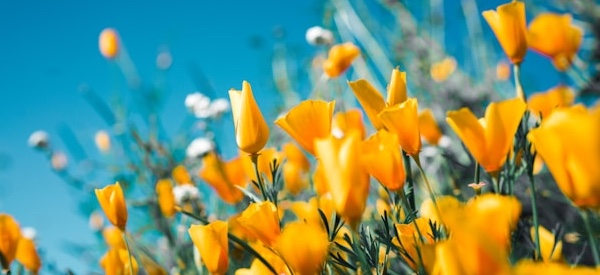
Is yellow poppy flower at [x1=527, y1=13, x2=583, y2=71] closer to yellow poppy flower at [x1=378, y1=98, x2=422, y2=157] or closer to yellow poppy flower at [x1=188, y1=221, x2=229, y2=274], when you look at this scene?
yellow poppy flower at [x1=378, y1=98, x2=422, y2=157]

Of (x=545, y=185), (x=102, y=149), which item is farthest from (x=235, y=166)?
(x=102, y=149)

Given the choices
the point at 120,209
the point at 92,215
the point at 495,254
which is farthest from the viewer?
the point at 92,215

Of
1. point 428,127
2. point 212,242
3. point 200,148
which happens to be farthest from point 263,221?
point 200,148

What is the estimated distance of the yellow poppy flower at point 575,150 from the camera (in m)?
0.44

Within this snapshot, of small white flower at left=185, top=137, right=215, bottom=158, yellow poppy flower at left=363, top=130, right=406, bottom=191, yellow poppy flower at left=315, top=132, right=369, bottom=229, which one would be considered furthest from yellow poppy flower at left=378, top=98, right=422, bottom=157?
small white flower at left=185, top=137, right=215, bottom=158

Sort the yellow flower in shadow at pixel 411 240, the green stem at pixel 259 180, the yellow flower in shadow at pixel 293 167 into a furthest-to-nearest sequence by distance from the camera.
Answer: the yellow flower in shadow at pixel 293 167 → the green stem at pixel 259 180 → the yellow flower in shadow at pixel 411 240

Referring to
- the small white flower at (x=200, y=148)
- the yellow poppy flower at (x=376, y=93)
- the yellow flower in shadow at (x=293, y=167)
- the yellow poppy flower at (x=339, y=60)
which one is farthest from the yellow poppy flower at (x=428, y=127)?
the small white flower at (x=200, y=148)

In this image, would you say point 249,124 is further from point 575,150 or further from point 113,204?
point 575,150

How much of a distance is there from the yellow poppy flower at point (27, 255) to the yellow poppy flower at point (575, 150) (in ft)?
2.93

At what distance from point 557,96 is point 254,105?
0.82 m

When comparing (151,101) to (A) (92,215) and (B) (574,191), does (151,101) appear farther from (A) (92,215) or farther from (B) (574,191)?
(B) (574,191)

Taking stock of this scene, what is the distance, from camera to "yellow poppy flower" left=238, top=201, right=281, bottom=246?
0.67m

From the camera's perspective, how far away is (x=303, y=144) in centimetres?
75

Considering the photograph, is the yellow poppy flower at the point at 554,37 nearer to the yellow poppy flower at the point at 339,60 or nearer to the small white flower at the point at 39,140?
the yellow poppy flower at the point at 339,60
